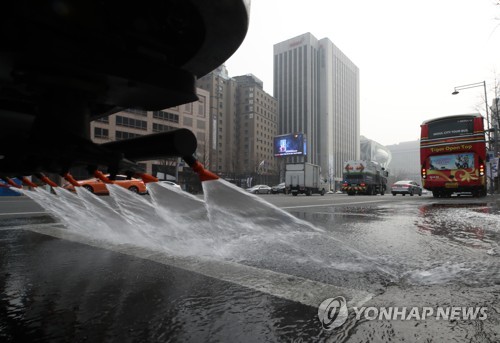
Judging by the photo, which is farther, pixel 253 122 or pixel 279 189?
pixel 253 122

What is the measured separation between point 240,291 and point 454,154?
1659cm

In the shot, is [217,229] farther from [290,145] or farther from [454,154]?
[290,145]

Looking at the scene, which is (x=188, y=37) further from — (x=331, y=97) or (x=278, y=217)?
(x=331, y=97)

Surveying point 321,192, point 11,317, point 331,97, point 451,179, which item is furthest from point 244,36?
point 331,97

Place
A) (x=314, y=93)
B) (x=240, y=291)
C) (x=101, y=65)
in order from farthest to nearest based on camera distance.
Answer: (x=314, y=93) → (x=240, y=291) → (x=101, y=65)

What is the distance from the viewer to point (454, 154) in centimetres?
1545

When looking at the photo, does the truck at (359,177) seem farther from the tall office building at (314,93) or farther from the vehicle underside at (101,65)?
the tall office building at (314,93)

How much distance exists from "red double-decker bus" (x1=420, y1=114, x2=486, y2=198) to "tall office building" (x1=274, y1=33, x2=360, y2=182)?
105668 mm

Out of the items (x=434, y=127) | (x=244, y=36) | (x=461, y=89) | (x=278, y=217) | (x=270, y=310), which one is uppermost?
(x=461, y=89)

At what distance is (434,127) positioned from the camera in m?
16.2

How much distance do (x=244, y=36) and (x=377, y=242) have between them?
284 cm

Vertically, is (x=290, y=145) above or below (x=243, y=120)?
below

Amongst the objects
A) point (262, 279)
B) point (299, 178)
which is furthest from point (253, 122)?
point (262, 279)

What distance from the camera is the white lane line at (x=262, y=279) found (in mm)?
1803
